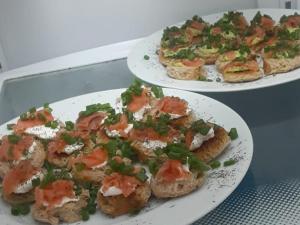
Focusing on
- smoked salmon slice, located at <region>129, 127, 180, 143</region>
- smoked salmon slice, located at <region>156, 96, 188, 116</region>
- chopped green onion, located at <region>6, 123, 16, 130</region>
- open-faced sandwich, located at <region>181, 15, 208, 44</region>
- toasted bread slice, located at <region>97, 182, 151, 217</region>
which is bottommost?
toasted bread slice, located at <region>97, 182, 151, 217</region>

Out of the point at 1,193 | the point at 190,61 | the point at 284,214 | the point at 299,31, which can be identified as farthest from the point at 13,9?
the point at 284,214

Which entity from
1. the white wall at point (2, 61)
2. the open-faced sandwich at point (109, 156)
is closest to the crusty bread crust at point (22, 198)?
the open-faced sandwich at point (109, 156)

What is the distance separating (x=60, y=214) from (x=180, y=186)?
27 centimetres

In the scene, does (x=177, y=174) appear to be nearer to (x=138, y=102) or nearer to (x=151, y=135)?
(x=151, y=135)

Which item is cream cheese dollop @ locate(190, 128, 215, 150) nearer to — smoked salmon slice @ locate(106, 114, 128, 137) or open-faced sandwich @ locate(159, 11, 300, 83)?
smoked salmon slice @ locate(106, 114, 128, 137)

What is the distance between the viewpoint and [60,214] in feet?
3.68

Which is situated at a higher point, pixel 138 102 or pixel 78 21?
pixel 78 21

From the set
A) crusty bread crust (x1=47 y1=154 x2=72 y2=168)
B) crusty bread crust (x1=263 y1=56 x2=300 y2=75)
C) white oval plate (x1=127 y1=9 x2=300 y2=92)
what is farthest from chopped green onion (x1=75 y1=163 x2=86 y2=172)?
crusty bread crust (x1=263 y1=56 x2=300 y2=75)

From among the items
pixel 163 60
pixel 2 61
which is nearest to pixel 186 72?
pixel 163 60

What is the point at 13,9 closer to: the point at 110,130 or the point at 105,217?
the point at 110,130

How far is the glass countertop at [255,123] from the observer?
1081 mm

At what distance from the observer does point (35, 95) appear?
1774 mm

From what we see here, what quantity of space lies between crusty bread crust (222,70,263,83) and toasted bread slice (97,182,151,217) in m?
0.56

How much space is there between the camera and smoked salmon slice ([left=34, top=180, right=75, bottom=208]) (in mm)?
1132
